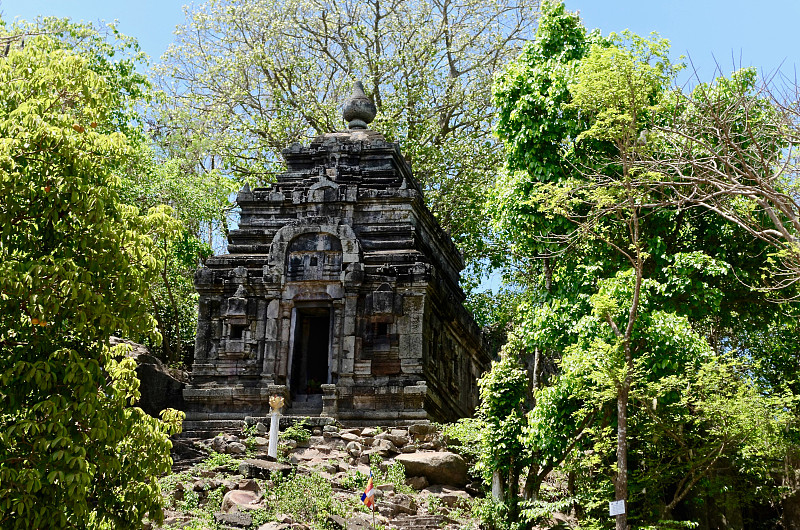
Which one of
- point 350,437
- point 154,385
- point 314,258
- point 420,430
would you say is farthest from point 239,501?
point 314,258

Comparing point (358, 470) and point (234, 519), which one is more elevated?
point (358, 470)

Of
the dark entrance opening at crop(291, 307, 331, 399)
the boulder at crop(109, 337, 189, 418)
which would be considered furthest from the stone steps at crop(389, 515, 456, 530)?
the boulder at crop(109, 337, 189, 418)

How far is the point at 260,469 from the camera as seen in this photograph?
1444cm

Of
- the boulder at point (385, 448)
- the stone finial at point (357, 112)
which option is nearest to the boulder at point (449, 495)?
the boulder at point (385, 448)

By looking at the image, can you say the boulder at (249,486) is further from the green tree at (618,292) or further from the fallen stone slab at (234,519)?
the green tree at (618,292)

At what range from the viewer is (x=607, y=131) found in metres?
14.2

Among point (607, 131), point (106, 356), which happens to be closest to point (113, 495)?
point (106, 356)

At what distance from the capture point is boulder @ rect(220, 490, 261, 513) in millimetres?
13117

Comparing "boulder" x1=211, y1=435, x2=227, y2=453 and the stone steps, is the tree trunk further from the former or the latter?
"boulder" x1=211, y1=435, x2=227, y2=453

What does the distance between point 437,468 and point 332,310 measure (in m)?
5.44

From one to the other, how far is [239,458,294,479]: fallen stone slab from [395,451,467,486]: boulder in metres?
1.93

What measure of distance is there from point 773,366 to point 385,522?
30.4 feet

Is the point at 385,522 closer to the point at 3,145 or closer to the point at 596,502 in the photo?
the point at 596,502

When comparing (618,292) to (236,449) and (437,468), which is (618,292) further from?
(236,449)
